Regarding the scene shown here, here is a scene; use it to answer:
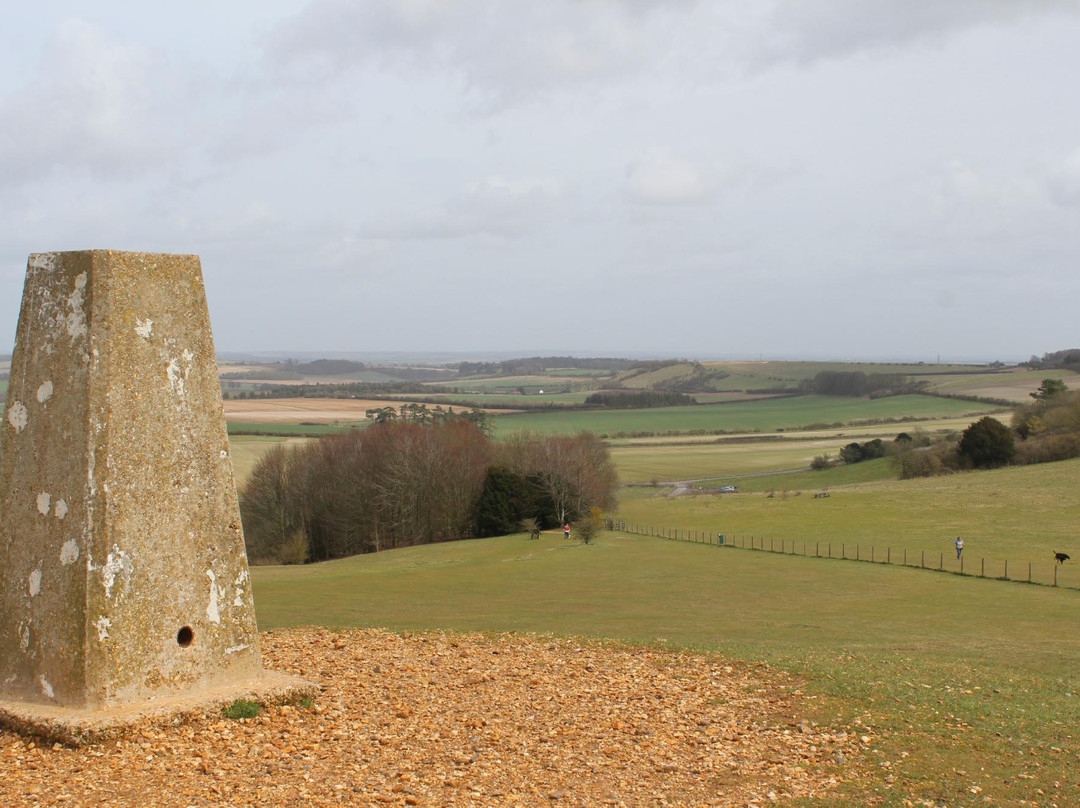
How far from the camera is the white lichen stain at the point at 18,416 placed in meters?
10.7

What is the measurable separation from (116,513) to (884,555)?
41.5 m

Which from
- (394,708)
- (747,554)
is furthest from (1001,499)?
(394,708)

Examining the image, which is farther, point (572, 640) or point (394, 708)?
point (572, 640)

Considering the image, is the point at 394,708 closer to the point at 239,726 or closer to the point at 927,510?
the point at 239,726

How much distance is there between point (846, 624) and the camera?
2444 centimetres

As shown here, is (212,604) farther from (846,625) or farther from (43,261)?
(846,625)

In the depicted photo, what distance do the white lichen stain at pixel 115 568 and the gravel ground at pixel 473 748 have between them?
1501 mm

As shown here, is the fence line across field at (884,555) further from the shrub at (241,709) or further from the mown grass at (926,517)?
the shrub at (241,709)

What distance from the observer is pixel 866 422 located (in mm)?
128000

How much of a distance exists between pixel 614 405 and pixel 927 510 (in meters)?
105

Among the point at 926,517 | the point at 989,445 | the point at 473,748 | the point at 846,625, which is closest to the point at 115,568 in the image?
Result: the point at 473,748

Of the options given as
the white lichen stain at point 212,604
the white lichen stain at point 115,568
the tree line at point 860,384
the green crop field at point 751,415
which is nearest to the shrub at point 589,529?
the white lichen stain at point 212,604

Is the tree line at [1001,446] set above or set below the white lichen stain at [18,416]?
below

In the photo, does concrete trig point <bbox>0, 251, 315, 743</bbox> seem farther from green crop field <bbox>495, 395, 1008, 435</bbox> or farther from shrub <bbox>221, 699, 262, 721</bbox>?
green crop field <bbox>495, 395, 1008, 435</bbox>
